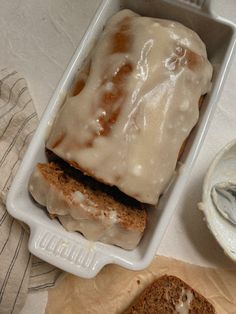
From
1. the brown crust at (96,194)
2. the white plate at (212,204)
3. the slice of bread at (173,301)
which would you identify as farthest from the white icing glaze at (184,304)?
the brown crust at (96,194)

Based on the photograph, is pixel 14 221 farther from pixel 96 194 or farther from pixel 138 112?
pixel 138 112

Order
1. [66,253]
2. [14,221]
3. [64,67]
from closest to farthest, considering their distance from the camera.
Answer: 1. [66,253]
2. [14,221]
3. [64,67]

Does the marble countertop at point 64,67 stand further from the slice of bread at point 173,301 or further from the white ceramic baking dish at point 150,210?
the white ceramic baking dish at point 150,210

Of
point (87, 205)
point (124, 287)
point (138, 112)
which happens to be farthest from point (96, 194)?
point (124, 287)

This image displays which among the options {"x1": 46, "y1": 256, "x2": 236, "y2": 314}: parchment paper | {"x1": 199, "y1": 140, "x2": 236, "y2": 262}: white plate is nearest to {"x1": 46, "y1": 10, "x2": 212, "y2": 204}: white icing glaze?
{"x1": 199, "y1": 140, "x2": 236, "y2": 262}: white plate

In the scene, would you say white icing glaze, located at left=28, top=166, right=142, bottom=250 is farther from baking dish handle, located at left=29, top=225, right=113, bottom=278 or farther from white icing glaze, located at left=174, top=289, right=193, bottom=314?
white icing glaze, located at left=174, top=289, right=193, bottom=314

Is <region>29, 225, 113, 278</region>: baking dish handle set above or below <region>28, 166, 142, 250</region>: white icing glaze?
below
